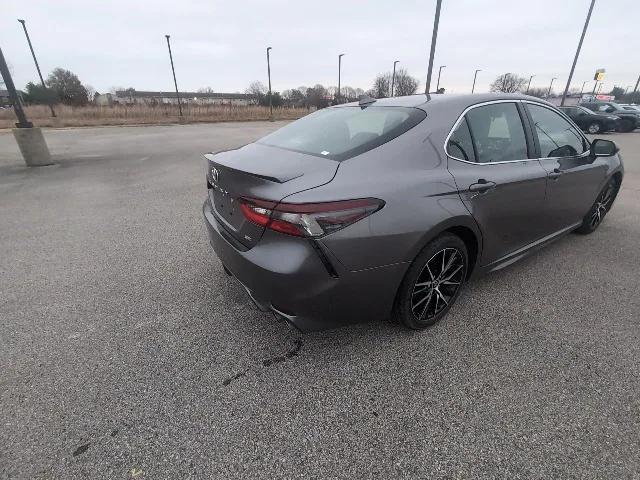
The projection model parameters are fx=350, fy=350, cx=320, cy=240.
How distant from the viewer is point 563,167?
311cm

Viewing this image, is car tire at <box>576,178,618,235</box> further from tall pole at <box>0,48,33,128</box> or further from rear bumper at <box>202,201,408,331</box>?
tall pole at <box>0,48,33,128</box>

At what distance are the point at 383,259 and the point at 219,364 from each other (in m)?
1.23

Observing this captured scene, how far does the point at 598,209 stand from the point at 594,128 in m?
19.0

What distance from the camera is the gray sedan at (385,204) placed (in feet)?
6.04

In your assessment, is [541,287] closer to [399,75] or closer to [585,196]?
[585,196]

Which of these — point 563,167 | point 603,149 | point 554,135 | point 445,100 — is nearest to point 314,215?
point 445,100

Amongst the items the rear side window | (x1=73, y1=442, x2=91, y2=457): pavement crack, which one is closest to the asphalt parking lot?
(x1=73, y1=442, x2=91, y2=457): pavement crack

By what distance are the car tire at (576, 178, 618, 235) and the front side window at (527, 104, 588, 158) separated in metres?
0.83

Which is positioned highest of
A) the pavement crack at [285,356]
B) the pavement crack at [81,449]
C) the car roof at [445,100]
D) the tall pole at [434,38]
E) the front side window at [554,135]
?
the tall pole at [434,38]

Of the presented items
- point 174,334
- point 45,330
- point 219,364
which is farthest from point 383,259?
point 45,330

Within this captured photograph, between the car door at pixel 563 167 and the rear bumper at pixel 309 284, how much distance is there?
193cm

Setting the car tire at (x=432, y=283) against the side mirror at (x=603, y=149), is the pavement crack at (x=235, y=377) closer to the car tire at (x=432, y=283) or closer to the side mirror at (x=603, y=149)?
the car tire at (x=432, y=283)

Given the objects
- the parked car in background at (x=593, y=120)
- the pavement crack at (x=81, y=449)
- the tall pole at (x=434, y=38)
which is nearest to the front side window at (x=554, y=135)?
the pavement crack at (x=81, y=449)

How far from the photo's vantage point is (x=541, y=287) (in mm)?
3070
